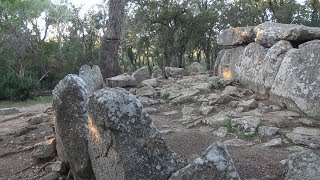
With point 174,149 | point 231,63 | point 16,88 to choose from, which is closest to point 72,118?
point 174,149

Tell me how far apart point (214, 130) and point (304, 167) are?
3029 millimetres

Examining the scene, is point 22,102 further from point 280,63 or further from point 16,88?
A: point 280,63

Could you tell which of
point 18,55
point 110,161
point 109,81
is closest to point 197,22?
point 18,55

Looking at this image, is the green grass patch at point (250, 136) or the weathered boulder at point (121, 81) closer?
Answer: the green grass patch at point (250, 136)

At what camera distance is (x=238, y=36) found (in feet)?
36.2

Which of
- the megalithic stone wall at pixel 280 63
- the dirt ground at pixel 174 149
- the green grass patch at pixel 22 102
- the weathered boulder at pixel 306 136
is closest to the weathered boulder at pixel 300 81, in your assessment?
the megalithic stone wall at pixel 280 63

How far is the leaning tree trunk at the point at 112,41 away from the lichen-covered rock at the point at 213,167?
353 inches

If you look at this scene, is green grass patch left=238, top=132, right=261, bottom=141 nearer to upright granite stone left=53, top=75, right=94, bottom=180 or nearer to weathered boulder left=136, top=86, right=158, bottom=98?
upright granite stone left=53, top=75, right=94, bottom=180

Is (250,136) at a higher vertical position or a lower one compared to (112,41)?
lower

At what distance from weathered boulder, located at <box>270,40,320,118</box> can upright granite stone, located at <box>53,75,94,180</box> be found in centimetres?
419

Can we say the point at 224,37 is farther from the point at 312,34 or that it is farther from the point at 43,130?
the point at 43,130

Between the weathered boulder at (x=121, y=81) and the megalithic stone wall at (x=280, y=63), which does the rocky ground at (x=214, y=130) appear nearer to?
the megalithic stone wall at (x=280, y=63)

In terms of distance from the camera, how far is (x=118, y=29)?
457 inches

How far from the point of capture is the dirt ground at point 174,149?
459 centimetres
